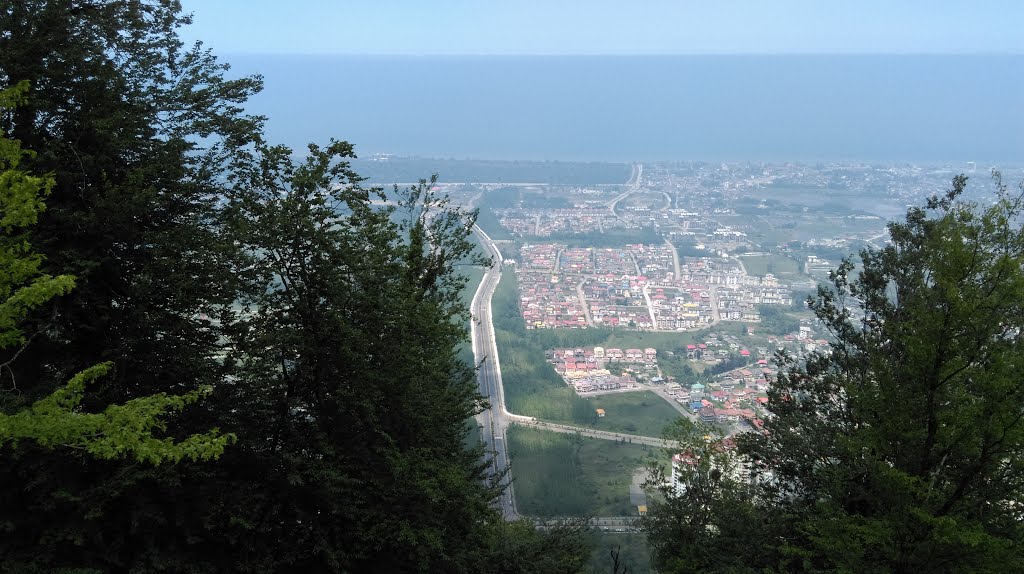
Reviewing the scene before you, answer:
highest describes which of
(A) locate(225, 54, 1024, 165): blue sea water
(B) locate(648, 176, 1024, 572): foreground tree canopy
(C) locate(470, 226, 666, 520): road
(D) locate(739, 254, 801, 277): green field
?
(A) locate(225, 54, 1024, 165): blue sea water

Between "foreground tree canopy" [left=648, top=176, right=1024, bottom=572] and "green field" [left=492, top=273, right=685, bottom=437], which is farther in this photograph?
"green field" [left=492, top=273, right=685, bottom=437]

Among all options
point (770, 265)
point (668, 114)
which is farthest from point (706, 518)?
point (668, 114)

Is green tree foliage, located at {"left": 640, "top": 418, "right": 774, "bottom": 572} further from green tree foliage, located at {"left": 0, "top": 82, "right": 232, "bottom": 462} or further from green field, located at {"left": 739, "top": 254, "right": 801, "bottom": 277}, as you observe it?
green field, located at {"left": 739, "top": 254, "right": 801, "bottom": 277}

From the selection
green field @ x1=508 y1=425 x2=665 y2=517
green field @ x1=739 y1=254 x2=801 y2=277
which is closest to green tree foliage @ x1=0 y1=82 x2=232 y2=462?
green field @ x1=508 y1=425 x2=665 y2=517

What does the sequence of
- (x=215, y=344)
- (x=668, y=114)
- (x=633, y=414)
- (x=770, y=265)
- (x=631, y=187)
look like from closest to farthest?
1. (x=215, y=344)
2. (x=633, y=414)
3. (x=770, y=265)
4. (x=631, y=187)
5. (x=668, y=114)

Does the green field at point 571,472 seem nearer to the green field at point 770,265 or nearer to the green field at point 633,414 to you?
the green field at point 633,414

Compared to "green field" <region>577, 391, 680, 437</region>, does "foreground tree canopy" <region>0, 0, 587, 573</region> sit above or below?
above

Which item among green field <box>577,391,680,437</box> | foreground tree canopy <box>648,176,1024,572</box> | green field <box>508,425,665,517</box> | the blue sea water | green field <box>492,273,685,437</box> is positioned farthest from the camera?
the blue sea water

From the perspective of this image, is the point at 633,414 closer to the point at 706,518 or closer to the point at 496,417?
the point at 496,417
